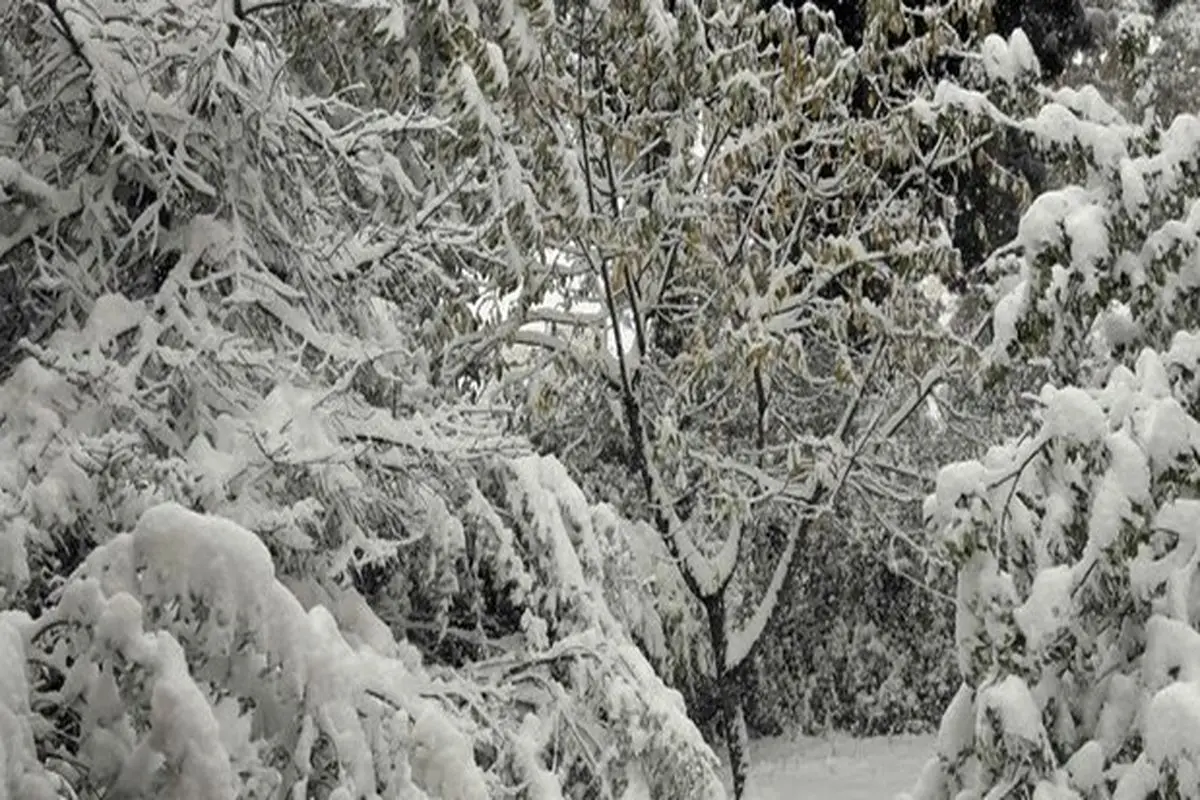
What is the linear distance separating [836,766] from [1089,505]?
7716 millimetres

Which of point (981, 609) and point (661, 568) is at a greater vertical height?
point (981, 609)

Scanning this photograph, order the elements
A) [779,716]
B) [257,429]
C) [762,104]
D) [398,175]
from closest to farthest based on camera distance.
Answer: [257,429]
[398,175]
[762,104]
[779,716]

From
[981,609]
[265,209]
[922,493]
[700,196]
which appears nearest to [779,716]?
[922,493]

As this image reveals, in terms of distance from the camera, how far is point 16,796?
2.33 m

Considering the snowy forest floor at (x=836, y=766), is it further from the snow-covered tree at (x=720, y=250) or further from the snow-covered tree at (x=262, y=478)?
the snow-covered tree at (x=262, y=478)

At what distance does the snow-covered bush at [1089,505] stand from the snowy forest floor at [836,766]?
17.1ft

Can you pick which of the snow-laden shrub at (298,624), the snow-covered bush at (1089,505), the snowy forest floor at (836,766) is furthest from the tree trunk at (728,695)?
the snow-covered bush at (1089,505)

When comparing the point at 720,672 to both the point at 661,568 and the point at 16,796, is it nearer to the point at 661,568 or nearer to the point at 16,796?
the point at 661,568

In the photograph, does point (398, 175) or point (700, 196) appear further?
point (700, 196)

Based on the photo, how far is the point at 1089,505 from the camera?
13.4 feet

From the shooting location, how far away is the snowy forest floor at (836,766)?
10.3 meters

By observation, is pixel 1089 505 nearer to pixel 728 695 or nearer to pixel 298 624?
pixel 298 624

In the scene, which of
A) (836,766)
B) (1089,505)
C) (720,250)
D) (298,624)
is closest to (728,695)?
(720,250)

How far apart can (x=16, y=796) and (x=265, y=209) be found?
1871 mm
